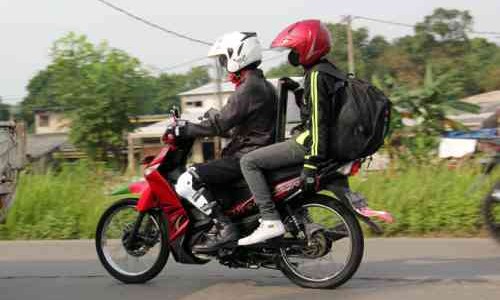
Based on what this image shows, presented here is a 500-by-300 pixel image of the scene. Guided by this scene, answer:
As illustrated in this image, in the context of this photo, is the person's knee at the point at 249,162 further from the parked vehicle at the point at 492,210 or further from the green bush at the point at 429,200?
the green bush at the point at 429,200

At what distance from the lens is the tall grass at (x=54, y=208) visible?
7.79m

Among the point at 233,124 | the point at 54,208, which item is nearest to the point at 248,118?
the point at 233,124

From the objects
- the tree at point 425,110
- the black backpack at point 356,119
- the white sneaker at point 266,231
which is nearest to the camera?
the black backpack at point 356,119

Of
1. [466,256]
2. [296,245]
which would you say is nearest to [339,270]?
[296,245]

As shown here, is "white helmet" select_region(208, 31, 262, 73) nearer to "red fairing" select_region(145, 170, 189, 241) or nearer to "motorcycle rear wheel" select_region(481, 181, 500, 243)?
"red fairing" select_region(145, 170, 189, 241)

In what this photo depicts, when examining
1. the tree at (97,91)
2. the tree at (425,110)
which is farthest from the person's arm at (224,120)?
the tree at (97,91)

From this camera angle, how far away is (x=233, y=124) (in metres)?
4.96

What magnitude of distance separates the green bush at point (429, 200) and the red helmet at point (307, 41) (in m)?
2.55

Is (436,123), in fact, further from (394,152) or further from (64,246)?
(64,246)

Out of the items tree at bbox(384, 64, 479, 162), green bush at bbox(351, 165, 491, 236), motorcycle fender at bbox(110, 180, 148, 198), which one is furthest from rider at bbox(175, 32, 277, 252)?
tree at bbox(384, 64, 479, 162)

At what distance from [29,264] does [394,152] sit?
16.5 feet

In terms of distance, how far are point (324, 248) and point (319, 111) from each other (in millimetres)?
925

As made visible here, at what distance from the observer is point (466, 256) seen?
5.95 metres

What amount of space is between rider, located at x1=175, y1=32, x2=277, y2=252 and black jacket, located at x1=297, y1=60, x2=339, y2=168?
36 centimetres
